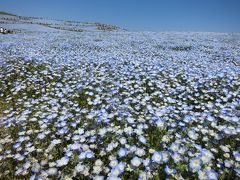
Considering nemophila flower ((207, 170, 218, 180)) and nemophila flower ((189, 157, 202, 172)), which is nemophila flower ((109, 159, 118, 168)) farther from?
nemophila flower ((207, 170, 218, 180))

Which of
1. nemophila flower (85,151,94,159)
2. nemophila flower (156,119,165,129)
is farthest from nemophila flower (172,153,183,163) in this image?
nemophila flower (85,151,94,159)

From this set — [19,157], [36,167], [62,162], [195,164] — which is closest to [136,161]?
[195,164]

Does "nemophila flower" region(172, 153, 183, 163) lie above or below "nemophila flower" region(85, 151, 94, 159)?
above

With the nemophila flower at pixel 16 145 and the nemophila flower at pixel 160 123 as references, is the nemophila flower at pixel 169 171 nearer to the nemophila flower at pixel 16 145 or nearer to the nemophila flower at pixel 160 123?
the nemophila flower at pixel 160 123

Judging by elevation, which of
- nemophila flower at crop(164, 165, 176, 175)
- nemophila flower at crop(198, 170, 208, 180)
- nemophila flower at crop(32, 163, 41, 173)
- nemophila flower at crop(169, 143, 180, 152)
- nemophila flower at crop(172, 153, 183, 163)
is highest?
nemophila flower at crop(169, 143, 180, 152)

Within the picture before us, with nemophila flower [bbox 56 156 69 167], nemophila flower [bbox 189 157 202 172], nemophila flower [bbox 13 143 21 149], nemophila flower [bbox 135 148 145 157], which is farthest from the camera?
nemophila flower [bbox 13 143 21 149]

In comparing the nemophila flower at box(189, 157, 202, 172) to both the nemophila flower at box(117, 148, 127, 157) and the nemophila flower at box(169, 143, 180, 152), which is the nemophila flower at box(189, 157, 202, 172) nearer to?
the nemophila flower at box(169, 143, 180, 152)

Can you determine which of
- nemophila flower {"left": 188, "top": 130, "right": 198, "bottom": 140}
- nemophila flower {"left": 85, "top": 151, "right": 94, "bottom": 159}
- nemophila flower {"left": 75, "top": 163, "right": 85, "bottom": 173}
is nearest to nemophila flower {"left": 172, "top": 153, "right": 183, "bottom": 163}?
nemophila flower {"left": 188, "top": 130, "right": 198, "bottom": 140}

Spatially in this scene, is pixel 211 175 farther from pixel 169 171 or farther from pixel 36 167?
pixel 36 167

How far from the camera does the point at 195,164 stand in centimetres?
293

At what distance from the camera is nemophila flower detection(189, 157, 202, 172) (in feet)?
9.41

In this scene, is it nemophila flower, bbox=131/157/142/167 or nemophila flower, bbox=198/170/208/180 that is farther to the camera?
nemophila flower, bbox=131/157/142/167

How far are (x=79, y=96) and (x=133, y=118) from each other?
7.14 feet

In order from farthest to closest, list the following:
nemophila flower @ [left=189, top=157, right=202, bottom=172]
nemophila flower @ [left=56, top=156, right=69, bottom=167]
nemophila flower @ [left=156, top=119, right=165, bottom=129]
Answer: nemophila flower @ [left=156, top=119, right=165, bottom=129] < nemophila flower @ [left=56, top=156, right=69, bottom=167] < nemophila flower @ [left=189, top=157, right=202, bottom=172]
